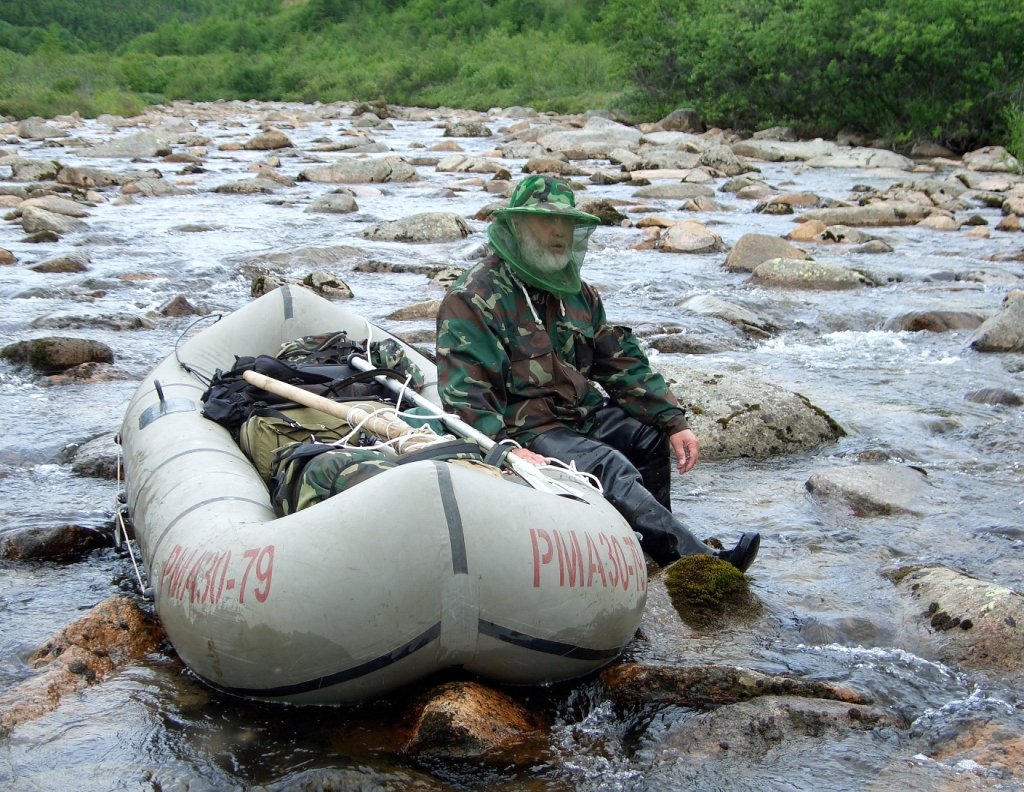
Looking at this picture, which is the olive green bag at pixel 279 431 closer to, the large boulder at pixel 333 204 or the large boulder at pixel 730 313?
the large boulder at pixel 730 313

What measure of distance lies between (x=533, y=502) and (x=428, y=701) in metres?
0.63

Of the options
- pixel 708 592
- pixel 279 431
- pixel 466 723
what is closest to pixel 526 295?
pixel 279 431

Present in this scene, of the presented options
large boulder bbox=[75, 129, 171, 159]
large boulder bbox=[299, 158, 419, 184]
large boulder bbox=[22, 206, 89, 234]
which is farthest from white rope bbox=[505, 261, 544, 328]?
large boulder bbox=[75, 129, 171, 159]

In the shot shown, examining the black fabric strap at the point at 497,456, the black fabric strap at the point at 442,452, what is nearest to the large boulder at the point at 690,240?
the black fabric strap at the point at 497,456

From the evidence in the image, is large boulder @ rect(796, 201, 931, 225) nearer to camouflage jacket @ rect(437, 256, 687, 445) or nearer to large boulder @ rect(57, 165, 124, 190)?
camouflage jacket @ rect(437, 256, 687, 445)

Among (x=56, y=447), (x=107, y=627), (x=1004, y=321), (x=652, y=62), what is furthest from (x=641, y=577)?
(x=652, y=62)

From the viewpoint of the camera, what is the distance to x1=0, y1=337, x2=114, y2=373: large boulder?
7.08 m

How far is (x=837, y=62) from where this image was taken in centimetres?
2356

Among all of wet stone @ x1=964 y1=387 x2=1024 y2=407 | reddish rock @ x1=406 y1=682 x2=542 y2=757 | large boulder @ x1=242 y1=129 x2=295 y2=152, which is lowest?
large boulder @ x1=242 y1=129 x2=295 y2=152

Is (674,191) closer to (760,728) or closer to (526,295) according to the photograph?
(526,295)

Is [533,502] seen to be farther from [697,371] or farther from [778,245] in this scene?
[778,245]

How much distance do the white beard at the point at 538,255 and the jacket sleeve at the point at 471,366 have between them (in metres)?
0.27

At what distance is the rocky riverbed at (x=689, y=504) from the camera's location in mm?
2881

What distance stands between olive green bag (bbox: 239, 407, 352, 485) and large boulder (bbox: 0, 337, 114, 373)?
141 inches
